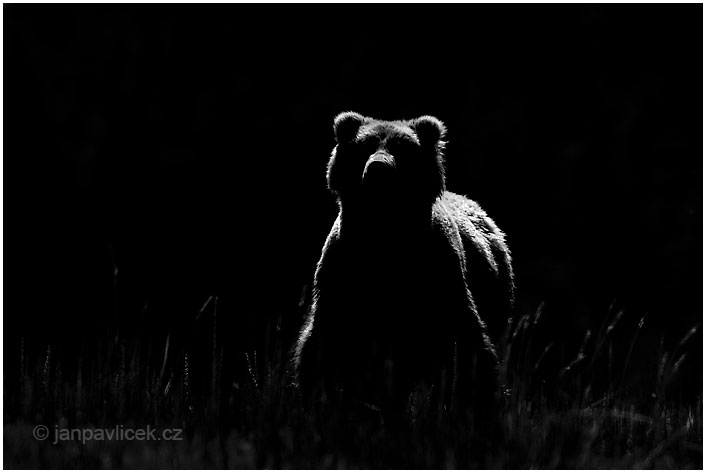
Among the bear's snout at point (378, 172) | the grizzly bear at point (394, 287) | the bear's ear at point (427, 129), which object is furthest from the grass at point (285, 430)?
the bear's ear at point (427, 129)

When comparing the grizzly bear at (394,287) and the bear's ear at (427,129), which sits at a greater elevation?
the bear's ear at (427,129)

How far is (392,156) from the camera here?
491cm

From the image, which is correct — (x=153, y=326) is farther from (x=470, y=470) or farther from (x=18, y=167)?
(x=470, y=470)

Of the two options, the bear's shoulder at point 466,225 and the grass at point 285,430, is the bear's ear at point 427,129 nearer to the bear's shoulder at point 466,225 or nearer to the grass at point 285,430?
the bear's shoulder at point 466,225

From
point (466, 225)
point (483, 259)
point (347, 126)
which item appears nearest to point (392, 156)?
point (347, 126)

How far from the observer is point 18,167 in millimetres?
7652

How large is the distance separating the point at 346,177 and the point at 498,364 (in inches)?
61.8

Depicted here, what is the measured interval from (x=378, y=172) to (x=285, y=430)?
1.54 m

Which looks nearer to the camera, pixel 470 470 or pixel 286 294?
pixel 470 470

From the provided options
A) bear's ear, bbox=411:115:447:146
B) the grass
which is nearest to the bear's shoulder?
bear's ear, bbox=411:115:447:146

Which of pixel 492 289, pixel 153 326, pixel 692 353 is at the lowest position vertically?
pixel 692 353

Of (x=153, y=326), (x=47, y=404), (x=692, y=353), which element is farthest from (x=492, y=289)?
(x=692, y=353)

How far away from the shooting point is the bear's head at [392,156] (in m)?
5.02

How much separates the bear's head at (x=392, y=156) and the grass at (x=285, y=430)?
1174 millimetres
